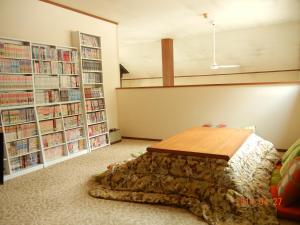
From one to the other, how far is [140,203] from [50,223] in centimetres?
82

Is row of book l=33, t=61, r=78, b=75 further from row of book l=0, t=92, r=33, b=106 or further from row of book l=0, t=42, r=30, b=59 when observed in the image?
row of book l=0, t=92, r=33, b=106

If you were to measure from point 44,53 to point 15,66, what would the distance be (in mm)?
518

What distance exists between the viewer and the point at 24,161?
3.47m

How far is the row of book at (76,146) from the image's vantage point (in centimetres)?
418

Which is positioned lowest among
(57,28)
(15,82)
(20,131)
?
(20,131)

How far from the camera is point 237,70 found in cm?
728

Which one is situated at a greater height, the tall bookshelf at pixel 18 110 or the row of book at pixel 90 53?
the row of book at pixel 90 53

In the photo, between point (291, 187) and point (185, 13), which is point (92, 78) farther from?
point (291, 187)

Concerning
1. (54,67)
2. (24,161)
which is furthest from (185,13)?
(24,161)

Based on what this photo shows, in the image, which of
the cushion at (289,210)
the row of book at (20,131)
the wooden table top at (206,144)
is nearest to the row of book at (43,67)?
the row of book at (20,131)

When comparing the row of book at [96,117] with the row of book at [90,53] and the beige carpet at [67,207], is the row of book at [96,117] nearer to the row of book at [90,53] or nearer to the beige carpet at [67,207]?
the row of book at [90,53]

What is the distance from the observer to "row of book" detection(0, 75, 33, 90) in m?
3.23

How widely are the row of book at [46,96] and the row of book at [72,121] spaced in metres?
0.37

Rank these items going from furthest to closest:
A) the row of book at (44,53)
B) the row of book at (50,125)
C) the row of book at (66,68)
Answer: the row of book at (66,68) < the row of book at (50,125) < the row of book at (44,53)
